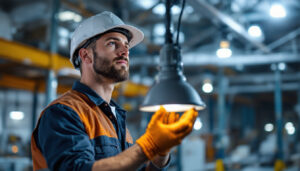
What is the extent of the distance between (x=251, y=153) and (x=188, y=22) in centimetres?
802

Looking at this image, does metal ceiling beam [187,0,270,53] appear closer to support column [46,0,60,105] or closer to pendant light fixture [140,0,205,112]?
pendant light fixture [140,0,205,112]

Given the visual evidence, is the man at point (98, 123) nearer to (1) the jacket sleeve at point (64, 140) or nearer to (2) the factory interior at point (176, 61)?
(1) the jacket sleeve at point (64, 140)

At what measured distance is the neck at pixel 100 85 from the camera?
2.13 meters

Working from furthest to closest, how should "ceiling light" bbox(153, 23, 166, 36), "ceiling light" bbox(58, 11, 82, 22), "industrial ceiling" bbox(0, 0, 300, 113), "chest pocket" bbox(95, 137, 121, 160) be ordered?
"ceiling light" bbox(153, 23, 166, 36) → "ceiling light" bbox(58, 11, 82, 22) → "industrial ceiling" bbox(0, 0, 300, 113) → "chest pocket" bbox(95, 137, 121, 160)

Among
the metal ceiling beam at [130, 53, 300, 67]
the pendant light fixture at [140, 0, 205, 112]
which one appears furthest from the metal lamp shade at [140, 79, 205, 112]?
the metal ceiling beam at [130, 53, 300, 67]

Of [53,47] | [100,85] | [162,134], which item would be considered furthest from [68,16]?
[162,134]

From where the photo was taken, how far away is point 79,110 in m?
1.83

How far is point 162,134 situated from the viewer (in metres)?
1.46

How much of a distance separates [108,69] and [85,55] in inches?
9.2

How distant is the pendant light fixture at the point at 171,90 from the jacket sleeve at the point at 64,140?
571mm

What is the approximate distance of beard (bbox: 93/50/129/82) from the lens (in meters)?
2.01

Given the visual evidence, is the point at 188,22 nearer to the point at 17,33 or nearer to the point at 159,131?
the point at 17,33

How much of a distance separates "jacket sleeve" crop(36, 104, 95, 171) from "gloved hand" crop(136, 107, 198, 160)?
271 mm

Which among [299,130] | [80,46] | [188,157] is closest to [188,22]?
[188,157]
